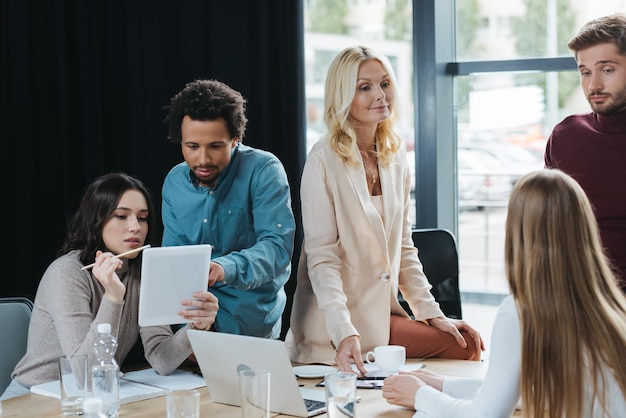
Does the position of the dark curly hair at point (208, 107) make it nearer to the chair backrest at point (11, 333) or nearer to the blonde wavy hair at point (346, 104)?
the blonde wavy hair at point (346, 104)

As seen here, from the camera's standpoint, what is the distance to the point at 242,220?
2791mm

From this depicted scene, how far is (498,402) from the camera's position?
5.56 ft

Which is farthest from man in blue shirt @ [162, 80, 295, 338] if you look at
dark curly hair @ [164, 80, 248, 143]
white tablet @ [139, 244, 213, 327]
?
white tablet @ [139, 244, 213, 327]

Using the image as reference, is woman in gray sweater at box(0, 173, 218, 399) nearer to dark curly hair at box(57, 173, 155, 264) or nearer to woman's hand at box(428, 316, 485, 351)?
dark curly hair at box(57, 173, 155, 264)

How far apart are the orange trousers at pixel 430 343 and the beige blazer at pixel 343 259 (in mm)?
69

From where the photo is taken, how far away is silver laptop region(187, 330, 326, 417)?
1854mm

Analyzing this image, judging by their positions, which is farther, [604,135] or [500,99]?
[500,99]

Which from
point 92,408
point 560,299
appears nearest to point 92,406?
point 92,408

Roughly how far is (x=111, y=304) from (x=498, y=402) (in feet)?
3.60

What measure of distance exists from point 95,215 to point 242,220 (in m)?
0.48

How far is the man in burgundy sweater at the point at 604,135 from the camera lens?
246 cm

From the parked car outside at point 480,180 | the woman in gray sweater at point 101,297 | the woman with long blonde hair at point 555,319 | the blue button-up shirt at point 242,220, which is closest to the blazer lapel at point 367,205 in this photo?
the blue button-up shirt at point 242,220

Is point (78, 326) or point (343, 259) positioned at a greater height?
point (343, 259)

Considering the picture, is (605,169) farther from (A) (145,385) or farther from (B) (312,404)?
(A) (145,385)
